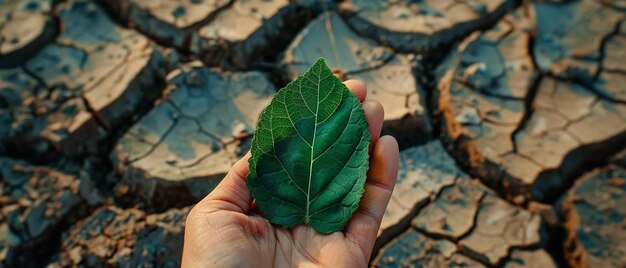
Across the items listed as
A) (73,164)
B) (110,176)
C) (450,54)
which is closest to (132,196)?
(110,176)

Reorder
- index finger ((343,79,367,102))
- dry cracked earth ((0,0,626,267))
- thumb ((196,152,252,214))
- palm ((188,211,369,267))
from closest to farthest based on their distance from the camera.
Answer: palm ((188,211,369,267)), thumb ((196,152,252,214)), index finger ((343,79,367,102)), dry cracked earth ((0,0,626,267))

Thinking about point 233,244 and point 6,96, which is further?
point 6,96

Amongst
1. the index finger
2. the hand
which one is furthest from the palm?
the index finger

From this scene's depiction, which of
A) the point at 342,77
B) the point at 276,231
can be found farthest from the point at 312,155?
the point at 342,77

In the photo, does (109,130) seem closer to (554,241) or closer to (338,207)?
(338,207)

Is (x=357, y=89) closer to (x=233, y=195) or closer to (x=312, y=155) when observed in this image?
(x=312, y=155)

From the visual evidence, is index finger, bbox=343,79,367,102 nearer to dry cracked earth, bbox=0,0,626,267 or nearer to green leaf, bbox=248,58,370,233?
green leaf, bbox=248,58,370,233
